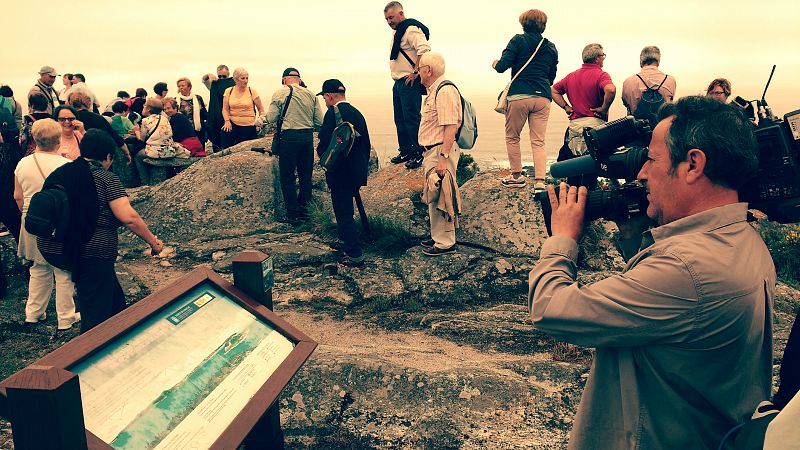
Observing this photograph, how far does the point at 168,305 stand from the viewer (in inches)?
104

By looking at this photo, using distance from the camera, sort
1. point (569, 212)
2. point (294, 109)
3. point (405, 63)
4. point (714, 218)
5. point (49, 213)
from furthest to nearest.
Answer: point (294, 109) → point (405, 63) → point (49, 213) → point (569, 212) → point (714, 218)

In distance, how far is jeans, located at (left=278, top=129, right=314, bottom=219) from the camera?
27.6ft

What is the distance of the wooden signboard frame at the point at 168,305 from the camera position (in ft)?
6.69

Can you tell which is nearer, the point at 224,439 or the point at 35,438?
the point at 35,438

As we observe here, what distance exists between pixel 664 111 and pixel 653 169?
0.22 meters

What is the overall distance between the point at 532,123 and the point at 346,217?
259 cm

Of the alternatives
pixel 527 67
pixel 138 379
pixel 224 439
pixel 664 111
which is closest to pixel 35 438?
pixel 138 379

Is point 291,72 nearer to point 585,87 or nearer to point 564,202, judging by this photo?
point 585,87

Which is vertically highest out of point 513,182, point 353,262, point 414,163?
point 414,163

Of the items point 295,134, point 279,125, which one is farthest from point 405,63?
point 279,125

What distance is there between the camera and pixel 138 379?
7.40 ft

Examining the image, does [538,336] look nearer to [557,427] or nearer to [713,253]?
[557,427]

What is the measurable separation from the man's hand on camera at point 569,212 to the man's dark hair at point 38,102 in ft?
24.9

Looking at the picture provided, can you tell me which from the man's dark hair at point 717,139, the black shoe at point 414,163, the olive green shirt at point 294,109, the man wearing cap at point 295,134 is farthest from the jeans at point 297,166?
the man's dark hair at point 717,139
